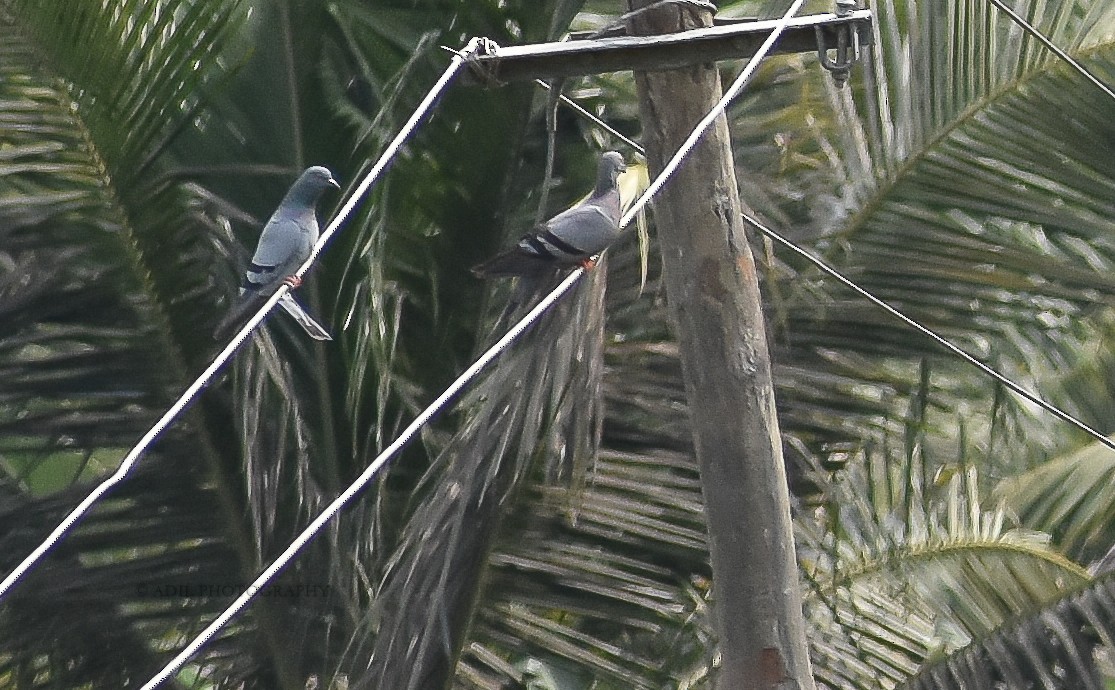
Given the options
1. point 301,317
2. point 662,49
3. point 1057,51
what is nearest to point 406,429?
point 301,317

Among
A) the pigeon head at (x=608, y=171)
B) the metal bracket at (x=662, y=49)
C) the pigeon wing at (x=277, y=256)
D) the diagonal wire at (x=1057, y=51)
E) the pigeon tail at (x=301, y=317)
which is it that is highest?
the diagonal wire at (x=1057, y=51)

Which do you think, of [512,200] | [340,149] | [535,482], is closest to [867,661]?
[535,482]

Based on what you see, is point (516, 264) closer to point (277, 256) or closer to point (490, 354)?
point (277, 256)

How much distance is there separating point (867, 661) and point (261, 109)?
2.94 m

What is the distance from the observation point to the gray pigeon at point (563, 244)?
4.15 metres

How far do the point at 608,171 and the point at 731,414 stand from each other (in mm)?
1154

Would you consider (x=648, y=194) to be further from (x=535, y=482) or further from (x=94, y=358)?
(x=94, y=358)

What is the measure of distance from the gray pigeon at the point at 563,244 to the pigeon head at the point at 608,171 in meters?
0.24

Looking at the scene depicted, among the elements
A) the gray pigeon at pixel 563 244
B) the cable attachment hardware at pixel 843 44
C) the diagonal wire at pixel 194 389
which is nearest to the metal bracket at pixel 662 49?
the cable attachment hardware at pixel 843 44

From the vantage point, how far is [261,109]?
5367 millimetres

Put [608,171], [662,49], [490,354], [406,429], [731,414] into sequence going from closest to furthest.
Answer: [490,354]
[406,429]
[731,414]
[662,49]
[608,171]

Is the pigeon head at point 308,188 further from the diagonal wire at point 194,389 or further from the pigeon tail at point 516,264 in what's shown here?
the diagonal wire at point 194,389

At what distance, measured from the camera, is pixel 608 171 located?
4.63m

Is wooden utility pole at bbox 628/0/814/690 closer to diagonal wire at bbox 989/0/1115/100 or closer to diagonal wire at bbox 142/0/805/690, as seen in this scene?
diagonal wire at bbox 142/0/805/690
